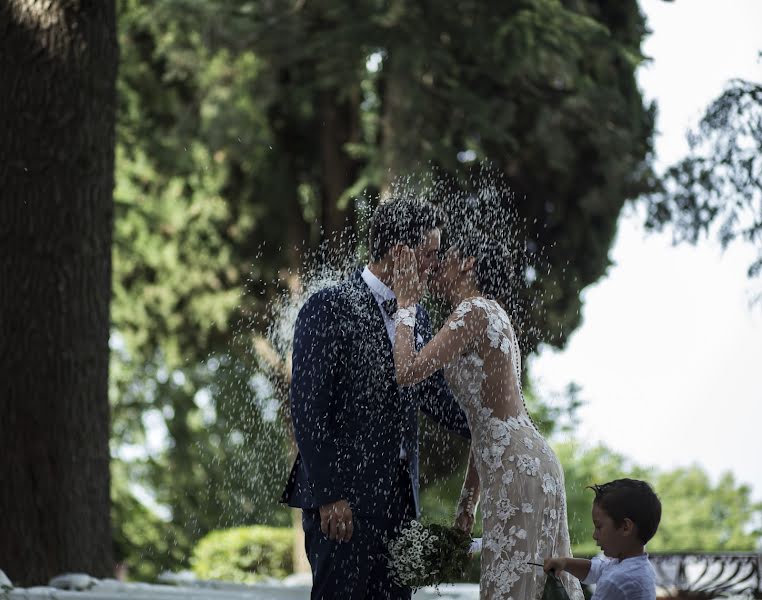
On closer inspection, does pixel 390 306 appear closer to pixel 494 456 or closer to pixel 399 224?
pixel 399 224

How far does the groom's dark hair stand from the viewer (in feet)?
14.0

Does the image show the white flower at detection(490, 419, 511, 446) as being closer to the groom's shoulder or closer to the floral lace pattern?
the floral lace pattern

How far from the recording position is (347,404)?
4.32 meters

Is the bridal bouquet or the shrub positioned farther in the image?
the shrub

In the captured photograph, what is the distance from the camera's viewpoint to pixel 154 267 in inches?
652

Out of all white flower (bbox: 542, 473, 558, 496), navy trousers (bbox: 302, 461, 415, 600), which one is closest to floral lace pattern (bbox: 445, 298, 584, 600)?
white flower (bbox: 542, 473, 558, 496)

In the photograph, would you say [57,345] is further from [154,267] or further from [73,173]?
[154,267]

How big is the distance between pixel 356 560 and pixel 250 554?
12714 millimetres

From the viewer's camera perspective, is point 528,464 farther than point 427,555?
Yes

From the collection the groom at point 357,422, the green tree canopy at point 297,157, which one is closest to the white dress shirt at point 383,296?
the groom at point 357,422

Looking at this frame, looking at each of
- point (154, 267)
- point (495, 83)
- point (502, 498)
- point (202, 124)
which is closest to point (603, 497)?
point (502, 498)

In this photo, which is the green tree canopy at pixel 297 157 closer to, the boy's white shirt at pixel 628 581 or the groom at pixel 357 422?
the groom at pixel 357 422

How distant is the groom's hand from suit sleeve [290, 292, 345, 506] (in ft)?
0.09

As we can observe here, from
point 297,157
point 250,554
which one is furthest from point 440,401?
point 250,554
